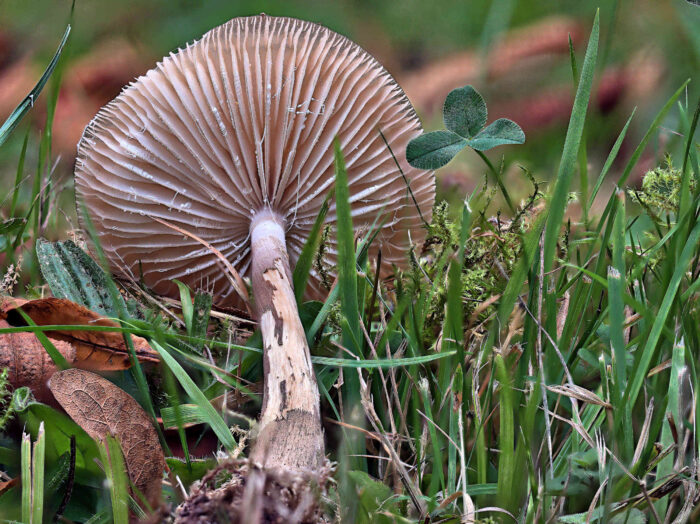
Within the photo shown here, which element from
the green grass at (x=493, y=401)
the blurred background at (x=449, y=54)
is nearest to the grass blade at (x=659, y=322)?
the green grass at (x=493, y=401)

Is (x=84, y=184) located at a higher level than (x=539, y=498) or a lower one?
higher

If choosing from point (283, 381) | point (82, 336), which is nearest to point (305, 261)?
point (283, 381)

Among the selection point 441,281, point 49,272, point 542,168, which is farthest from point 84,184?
point 542,168

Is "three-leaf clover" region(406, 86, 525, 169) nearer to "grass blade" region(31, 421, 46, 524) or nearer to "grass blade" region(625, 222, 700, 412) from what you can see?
"grass blade" region(625, 222, 700, 412)

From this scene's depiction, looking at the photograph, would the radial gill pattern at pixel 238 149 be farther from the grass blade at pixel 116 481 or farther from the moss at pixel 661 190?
the grass blade at pixel 116 481

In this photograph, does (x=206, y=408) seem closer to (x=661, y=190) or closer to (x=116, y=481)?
(x=116, y=481)

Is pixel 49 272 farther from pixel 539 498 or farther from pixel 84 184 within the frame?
pixel 539 498

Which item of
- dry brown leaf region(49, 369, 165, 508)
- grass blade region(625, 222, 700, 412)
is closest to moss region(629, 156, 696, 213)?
grass blade region(625, 222, 700, 412)
